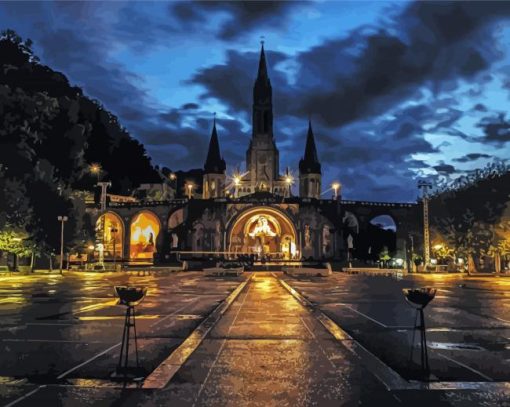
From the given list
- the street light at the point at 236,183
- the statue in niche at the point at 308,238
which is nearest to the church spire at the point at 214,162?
the street light at the point at 236,183

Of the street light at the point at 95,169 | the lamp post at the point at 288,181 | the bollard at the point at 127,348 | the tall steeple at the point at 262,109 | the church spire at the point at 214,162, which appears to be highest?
the tall steeple at the point at 262,109

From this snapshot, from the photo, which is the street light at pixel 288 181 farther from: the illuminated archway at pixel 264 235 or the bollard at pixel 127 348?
the bollard at pixel 127 348

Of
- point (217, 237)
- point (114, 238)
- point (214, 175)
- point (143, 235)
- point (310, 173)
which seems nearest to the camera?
point (217, 237)

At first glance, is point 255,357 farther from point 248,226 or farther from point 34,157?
point 248,226

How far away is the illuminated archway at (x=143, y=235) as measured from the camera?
95.1 meters

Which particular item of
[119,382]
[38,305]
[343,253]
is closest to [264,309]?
[38,305]

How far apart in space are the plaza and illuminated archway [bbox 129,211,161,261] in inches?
3028

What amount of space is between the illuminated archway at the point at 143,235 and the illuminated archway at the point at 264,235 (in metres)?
14.6

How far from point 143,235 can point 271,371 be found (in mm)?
90973

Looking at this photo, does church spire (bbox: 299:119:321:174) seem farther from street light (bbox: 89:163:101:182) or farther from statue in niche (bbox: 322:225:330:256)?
street light (bbox: 89:163:101:182)

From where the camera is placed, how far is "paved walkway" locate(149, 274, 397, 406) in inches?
290

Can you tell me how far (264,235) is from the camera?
289 feet

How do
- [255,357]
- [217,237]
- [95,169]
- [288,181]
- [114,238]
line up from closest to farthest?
1. [255,357]
2. [95,169]
3. [217,237]
4. [114,238]
5. [288,181]

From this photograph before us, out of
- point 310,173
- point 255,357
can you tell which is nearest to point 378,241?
point 310,173
